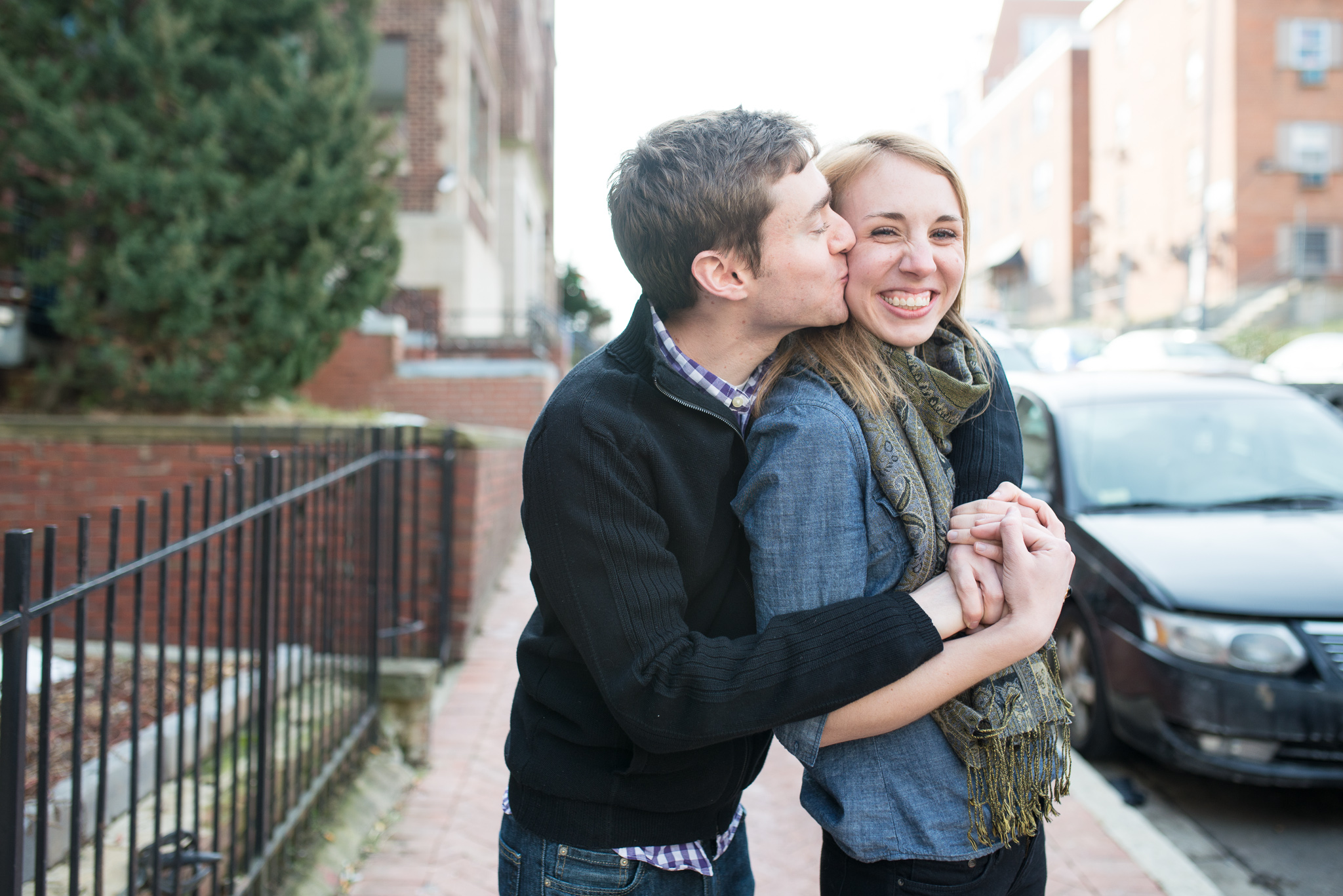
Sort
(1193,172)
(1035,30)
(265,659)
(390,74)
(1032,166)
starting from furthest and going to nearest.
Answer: (1035,30)
(1032,166)
(1193,172)
(390,74)
(265,659)

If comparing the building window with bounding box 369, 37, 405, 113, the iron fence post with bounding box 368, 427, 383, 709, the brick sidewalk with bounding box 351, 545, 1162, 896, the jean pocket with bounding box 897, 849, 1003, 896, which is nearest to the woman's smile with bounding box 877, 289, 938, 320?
the jean pocket with bounding box 897, 849, 1003, 896

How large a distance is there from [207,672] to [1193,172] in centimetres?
3520

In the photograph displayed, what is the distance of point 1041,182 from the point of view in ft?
140

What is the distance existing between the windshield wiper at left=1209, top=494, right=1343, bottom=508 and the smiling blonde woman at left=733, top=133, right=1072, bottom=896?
3.61 m

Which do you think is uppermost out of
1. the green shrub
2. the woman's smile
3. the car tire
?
the green shrub

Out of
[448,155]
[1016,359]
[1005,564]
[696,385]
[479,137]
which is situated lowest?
[1005,564]

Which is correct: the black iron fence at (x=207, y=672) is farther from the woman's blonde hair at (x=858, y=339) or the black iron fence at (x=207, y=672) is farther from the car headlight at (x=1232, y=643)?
the car headlight at (x=1232, y=643)

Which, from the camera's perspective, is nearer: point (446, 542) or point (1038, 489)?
point (1038, 489)

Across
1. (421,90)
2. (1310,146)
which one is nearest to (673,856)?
(421,90)

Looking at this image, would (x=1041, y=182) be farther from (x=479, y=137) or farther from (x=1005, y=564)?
(x=1005, y=564)

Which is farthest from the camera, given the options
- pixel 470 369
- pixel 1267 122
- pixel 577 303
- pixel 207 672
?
pixel 577 303

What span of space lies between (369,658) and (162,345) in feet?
11.9

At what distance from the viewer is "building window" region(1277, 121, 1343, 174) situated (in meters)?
30.2

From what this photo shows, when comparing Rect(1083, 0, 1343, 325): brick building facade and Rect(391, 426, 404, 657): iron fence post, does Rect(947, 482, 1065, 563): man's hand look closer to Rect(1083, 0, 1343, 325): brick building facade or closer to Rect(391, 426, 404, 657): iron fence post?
Rect(391, 426, 404, 657): iron fence post
